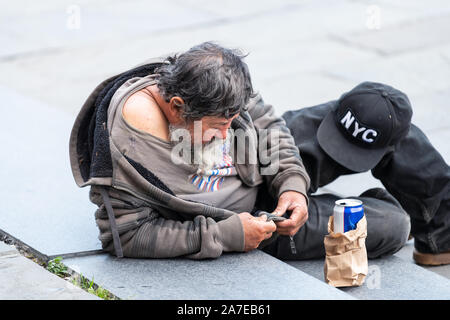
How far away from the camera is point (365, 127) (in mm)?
3781

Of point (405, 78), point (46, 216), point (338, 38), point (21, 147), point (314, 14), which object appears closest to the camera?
point (46, 216)

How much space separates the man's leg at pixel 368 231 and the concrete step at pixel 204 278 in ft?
1.18

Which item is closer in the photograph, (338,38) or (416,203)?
(416,203)

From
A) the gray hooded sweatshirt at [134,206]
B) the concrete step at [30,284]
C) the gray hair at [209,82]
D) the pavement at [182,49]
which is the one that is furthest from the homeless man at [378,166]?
the concrete step at [30,284]

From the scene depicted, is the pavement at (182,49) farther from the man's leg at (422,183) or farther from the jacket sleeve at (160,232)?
the man's leg at (422,183)

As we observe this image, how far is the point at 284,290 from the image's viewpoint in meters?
3.06

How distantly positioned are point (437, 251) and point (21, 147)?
234cm

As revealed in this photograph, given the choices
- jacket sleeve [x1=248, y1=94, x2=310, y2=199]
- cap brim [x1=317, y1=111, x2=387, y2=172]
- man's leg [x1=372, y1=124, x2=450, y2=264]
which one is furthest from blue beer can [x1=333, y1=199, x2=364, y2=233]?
man's leg [x1=372, y1=124, x2=450, y2=264]

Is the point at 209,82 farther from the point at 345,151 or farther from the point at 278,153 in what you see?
the point at 345,151

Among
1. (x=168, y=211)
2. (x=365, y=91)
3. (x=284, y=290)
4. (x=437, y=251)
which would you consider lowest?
(x=437, y=251)

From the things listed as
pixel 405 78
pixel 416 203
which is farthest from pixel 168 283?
pixel 405 78

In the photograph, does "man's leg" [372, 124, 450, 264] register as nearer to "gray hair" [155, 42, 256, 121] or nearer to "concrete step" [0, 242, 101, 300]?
"gray hair" [155, 42, 256, 121]

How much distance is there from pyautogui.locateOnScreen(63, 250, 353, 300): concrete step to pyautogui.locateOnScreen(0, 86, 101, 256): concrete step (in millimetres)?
244

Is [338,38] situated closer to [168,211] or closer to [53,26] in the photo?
[53,26]
